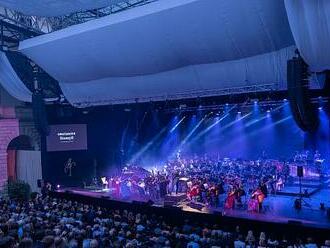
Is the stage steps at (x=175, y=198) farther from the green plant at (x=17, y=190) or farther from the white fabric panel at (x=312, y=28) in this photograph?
the white fabric panel at (x=312, y=28)

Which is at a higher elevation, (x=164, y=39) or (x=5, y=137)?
(x=164, y=39)

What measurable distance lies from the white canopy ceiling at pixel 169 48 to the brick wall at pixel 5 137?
17.8ft

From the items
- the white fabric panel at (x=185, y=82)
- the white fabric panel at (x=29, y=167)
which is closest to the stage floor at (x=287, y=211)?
the white fabric panel at (x=185, y=82)

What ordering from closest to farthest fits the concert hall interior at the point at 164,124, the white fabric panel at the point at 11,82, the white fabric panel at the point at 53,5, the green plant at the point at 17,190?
the concert hall interior at the point at 164,124 → the white fabric panel at the point at 53,5 → the white fabric panel at the point at 11,82 → the green plant at the point at 17,190

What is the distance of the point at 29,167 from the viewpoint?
2550 cm

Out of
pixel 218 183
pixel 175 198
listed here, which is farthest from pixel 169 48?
pixel 175 198

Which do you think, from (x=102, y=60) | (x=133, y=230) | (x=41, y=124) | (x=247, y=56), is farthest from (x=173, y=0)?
(x=41, y=124)

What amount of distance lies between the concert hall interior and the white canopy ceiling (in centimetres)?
6

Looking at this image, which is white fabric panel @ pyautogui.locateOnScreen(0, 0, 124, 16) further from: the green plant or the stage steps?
the green plant

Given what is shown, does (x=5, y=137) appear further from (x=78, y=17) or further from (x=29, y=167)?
(x=78, y=17)

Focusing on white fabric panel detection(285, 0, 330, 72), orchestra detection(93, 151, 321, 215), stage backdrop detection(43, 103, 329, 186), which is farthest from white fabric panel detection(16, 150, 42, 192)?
white fabric panel detection(285, 0, 330, 72)

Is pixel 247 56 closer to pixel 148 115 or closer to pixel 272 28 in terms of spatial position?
pixel 272 28

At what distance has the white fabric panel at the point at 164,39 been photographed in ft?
42.6

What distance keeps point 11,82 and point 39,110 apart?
2361 millimetres
